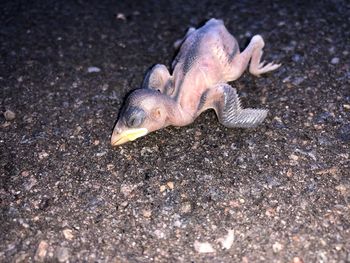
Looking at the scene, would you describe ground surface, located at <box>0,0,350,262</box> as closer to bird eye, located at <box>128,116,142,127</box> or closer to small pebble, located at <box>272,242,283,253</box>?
small pebble, located at <box>272,242,283,253</box>

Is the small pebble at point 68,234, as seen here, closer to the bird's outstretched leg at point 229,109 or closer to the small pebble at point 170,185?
the small pebble at point 170,185

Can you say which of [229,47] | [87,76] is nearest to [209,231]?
[229,47]

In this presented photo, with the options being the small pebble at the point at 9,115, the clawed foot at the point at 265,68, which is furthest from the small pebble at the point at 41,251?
the clawed foot at the point at 265,68

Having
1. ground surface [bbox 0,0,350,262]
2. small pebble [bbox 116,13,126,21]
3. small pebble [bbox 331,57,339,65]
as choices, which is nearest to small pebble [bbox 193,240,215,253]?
ground surface [bbox 0,0,350,262]

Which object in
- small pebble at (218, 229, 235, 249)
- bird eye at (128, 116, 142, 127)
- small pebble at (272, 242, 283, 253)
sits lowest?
small pebble at (218, 229, 235, 249)

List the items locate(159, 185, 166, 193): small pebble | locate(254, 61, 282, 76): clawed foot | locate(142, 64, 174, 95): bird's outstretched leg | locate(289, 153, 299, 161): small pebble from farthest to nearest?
locate(254, 61, 282, 76): clawed foot
locate(142, 64, 174, 95): bird's outstretched leg
locate(289, 153, 299, 161): small pebble
locate(159, 185, 166, 193): small pebble

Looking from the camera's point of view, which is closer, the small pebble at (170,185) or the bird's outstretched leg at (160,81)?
the small pebble at (170,185)

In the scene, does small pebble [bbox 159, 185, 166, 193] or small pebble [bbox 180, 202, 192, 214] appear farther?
small pebble [bbox 159, 185, 166, 193]
